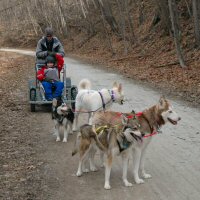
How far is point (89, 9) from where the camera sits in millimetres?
47844

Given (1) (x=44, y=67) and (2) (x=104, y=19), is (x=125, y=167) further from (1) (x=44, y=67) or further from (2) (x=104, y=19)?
(2) (x=104, y=19)

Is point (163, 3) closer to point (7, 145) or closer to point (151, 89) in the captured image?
point (151, 89)

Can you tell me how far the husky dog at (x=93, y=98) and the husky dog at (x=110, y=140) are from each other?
2463 millimetres

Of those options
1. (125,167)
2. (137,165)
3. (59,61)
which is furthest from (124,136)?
(59,61)

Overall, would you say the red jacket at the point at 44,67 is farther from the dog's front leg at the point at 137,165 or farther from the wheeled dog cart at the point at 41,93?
the dog's front leg at the point at 137,165

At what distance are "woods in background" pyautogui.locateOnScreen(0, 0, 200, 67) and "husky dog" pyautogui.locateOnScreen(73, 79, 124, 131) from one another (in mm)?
10640

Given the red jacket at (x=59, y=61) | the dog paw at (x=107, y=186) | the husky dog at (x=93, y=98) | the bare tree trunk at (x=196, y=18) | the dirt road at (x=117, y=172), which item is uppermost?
the bare tree trunk at (x=196, y=18)

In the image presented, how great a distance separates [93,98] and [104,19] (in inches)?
1197

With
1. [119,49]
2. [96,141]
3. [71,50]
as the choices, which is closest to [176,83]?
[96,141]

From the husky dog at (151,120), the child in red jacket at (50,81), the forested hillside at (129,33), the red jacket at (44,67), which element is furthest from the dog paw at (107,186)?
the forested hillside at (129,33)

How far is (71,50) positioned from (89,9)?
22.1ft

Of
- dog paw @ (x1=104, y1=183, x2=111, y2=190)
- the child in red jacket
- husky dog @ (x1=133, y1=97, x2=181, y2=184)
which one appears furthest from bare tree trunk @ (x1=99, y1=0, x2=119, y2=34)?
dog paw @ (x1=104, y1=183, x2=111, y2=190)

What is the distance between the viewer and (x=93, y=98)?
9.09 metres

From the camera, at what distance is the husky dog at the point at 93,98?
909 cm
